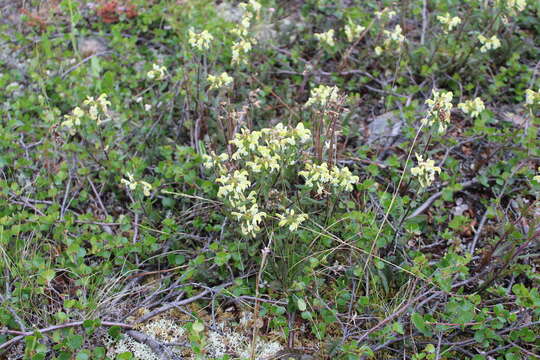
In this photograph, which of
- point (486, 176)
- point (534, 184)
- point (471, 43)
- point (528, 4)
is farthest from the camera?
point (528, 4)

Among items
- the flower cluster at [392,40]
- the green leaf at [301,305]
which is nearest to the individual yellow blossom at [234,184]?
the green leaf at [301,305]

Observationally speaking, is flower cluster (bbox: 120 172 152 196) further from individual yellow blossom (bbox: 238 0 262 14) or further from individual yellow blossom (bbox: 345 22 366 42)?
individual yellow blossom (bbox: 345 22 366 42)

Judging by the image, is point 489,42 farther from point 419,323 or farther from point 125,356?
point 125,356

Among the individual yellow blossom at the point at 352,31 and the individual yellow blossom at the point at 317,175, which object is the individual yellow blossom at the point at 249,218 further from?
the individual yellow blossom at the point at 352,31

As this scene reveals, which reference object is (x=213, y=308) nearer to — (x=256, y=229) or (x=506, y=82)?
(x=256, y=229)

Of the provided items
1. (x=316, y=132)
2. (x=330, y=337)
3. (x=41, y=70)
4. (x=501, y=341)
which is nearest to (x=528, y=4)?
(x=316, y=132)

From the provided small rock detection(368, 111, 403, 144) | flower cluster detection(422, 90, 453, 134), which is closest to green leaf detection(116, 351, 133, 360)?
flower cluster detection(422, 90, 453, 134)

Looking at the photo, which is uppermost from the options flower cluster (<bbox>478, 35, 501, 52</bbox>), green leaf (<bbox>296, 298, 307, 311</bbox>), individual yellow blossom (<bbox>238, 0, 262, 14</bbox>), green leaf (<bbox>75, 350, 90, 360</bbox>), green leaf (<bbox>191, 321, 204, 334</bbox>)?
individual yellow blossom (<bbox>238, 0, 262, 14</bbox>)
